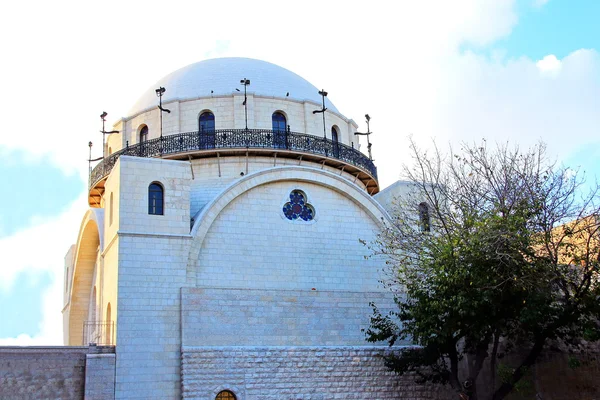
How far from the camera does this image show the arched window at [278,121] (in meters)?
22.9

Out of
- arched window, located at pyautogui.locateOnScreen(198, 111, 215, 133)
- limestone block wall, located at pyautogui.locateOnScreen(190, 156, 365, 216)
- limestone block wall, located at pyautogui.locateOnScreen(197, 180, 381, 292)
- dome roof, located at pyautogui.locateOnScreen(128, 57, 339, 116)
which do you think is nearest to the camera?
limestone block wall, located at pyautogui.locateOnScreen(197, 180, 381, 292)

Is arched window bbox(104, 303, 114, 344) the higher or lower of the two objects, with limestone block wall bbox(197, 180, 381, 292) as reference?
lower

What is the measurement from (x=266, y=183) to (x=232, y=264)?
7.81 feet

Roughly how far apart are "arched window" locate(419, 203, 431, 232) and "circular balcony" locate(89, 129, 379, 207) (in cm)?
294

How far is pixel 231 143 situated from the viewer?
2162 centimetres

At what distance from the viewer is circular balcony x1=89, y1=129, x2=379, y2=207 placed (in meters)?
21.5

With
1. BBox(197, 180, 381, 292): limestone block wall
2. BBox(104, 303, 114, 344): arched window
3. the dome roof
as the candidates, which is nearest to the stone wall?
BBox(104, 303, 114, 344): arched window

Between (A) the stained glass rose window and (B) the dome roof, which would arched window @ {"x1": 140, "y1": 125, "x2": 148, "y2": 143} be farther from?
(A) the stained glass rose window

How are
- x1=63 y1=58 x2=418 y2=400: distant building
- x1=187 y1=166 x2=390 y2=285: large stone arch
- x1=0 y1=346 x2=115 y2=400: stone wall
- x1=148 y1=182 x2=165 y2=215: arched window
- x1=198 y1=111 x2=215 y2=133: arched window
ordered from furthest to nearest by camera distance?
1. x1=198 y1=111 x2=215 y2=133: arched window
2. x1=187 y1=166 x2=390 y2=285: large stone arch
3. x1=148 y1=182 x2=165 y2=215: arched window
4. x1=63 y1=58 x2=418 y2=400: distant building
5. x1=0 y1=346 x2=115 y2=400: stone wall

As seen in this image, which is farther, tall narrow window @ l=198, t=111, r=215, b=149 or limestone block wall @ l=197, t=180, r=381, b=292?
tall narrow window @ l=198, t=111, r=215, b=149

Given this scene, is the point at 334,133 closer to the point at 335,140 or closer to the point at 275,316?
the point at 335,140

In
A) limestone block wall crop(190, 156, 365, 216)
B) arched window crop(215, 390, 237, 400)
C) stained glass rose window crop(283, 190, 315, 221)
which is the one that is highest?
limestone block wall crop(190, 156, 365, 216)

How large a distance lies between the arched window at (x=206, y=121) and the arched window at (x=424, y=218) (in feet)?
21.5

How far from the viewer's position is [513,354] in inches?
748
